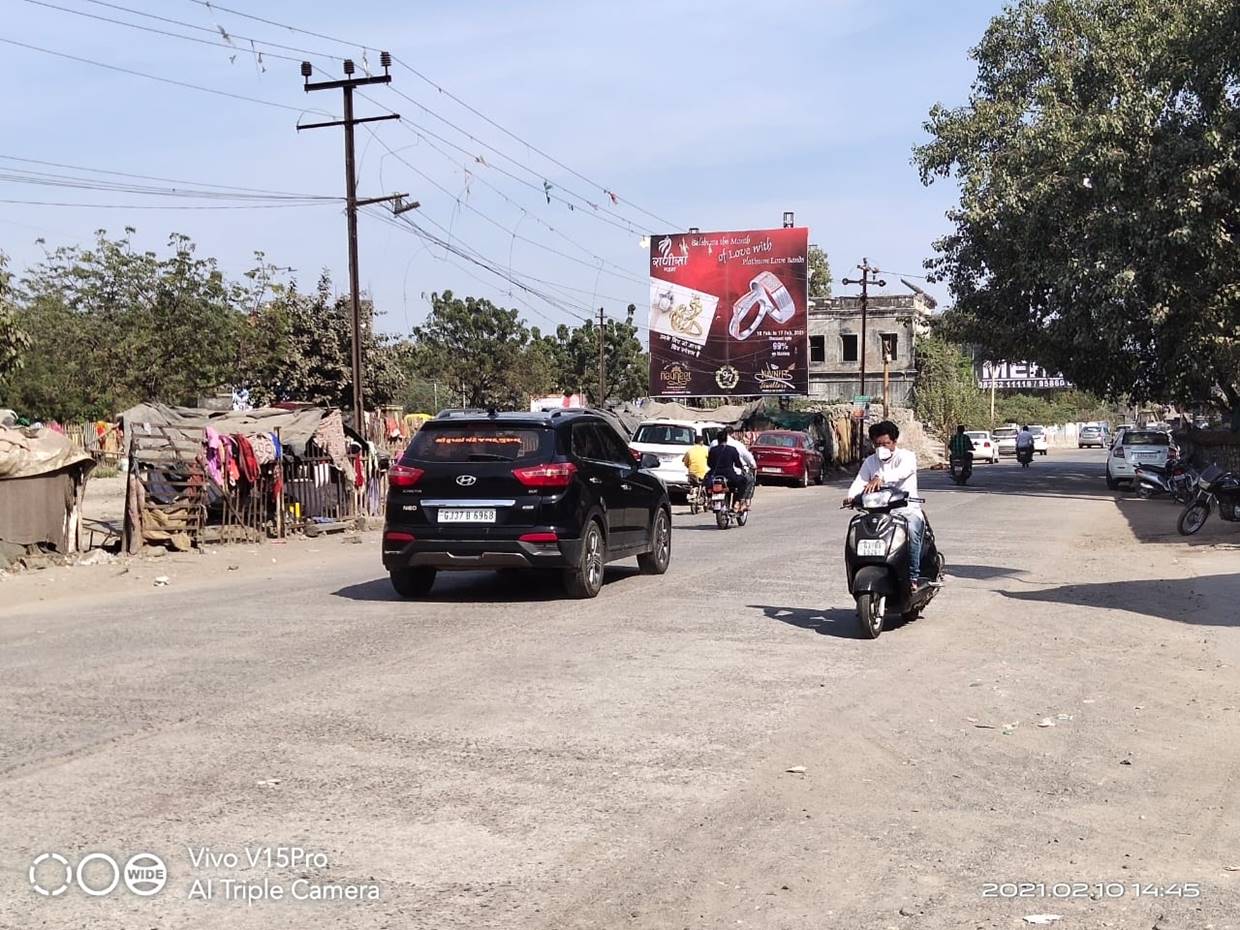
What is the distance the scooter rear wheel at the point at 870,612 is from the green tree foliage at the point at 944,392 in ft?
202

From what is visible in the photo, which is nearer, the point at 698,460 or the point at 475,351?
the point at 698,460

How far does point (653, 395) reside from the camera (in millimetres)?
52375

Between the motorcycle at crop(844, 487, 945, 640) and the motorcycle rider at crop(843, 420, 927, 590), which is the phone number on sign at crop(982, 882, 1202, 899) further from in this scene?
the motorcycle rider at crop(843, 420, 927, 590)

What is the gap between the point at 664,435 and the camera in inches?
1241

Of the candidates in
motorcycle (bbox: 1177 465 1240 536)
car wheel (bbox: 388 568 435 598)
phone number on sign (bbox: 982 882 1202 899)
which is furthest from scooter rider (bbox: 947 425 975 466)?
phone number on sign (bbox: 982 882 1202 899)

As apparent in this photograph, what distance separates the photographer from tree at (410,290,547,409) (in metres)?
72.9

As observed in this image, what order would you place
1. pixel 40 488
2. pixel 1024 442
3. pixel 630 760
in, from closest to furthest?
pixel 630 760, pixel 40 488, pixel 1024 442

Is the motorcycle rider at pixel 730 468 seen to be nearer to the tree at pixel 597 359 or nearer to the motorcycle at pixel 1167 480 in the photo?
the motorcycle at pixel 1167 480

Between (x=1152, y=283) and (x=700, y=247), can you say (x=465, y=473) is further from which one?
(x=700, y=247)

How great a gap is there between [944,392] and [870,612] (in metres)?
67.7

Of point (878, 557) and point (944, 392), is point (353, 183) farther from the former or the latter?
point (944, 392)

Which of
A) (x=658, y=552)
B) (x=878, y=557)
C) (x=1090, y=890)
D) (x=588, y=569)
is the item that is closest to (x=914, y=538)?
(x=878, y=557)

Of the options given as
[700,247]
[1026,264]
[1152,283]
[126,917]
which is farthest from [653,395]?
[126,917]

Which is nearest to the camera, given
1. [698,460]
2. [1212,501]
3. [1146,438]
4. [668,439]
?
[1212,501]
